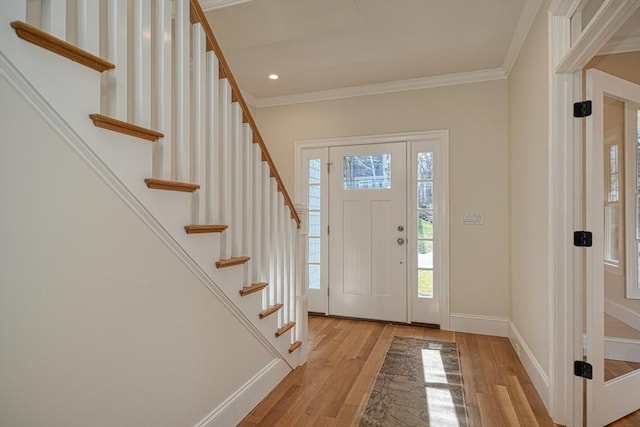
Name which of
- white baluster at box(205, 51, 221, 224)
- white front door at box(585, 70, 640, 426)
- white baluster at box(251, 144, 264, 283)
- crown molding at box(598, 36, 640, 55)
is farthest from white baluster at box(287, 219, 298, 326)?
crown molding at box(598, 36, 640, 55)

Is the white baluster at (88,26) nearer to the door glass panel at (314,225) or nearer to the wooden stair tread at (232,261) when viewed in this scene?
the wooden stair tread at (232,261)

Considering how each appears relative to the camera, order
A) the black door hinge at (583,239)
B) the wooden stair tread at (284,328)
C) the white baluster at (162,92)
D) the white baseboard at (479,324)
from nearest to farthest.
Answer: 1. the white baluster at (162,92)
2. the black door hinge at (583,239)
3. the wooden stair tread at (284,328)
4. the white baseboard at (479,324)

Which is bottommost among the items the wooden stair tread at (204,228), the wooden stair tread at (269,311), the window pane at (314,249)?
the wooden stair tread at (269,311)

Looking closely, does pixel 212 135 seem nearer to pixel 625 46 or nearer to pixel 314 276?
pixel 314 276

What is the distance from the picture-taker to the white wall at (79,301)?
2.95ft

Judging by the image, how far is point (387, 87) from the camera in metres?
3.77

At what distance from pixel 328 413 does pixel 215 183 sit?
1498 mm

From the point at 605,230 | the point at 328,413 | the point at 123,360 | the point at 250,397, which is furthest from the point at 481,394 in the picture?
the point at 123,360

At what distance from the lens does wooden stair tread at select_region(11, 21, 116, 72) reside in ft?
2.88

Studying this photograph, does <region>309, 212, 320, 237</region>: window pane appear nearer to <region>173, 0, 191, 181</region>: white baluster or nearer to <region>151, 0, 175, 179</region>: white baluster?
<region>173, 0, 191, 181</region>: white baluster

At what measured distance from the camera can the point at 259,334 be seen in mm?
2070

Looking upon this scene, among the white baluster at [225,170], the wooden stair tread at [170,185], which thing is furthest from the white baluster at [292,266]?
the wooden stair tread at [170,185]

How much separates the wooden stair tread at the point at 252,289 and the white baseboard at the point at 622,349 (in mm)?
1980

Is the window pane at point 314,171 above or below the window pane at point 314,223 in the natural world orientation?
above
